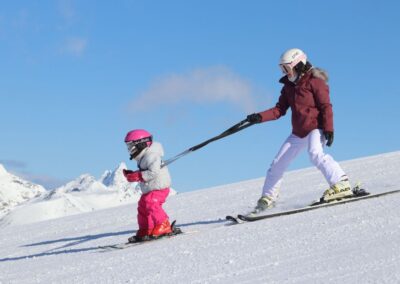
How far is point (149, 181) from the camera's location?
7305 mm

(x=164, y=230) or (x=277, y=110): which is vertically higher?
(x=277, y=110)

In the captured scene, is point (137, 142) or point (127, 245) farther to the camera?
point (137, 142)

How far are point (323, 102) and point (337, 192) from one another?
3.30 ft

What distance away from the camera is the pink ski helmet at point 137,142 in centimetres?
730

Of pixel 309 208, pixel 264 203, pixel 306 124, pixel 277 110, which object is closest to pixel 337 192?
pixel 309 208

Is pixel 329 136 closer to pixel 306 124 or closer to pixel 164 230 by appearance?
pixel 306 124

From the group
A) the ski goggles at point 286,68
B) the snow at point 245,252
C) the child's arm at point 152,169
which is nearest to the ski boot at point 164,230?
the snow at point 245,252

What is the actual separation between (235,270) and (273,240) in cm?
95

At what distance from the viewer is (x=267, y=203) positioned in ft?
25.2

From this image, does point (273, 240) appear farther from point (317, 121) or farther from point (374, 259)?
point (317, 121)

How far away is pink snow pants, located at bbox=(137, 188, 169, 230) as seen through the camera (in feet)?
23.8

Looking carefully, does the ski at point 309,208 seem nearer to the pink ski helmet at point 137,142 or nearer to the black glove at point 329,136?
the black glove at point 329,136

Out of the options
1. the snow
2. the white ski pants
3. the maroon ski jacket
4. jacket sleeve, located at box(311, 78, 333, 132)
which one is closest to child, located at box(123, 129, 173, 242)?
the snow

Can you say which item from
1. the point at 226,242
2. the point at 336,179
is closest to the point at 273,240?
the point at 226,242
